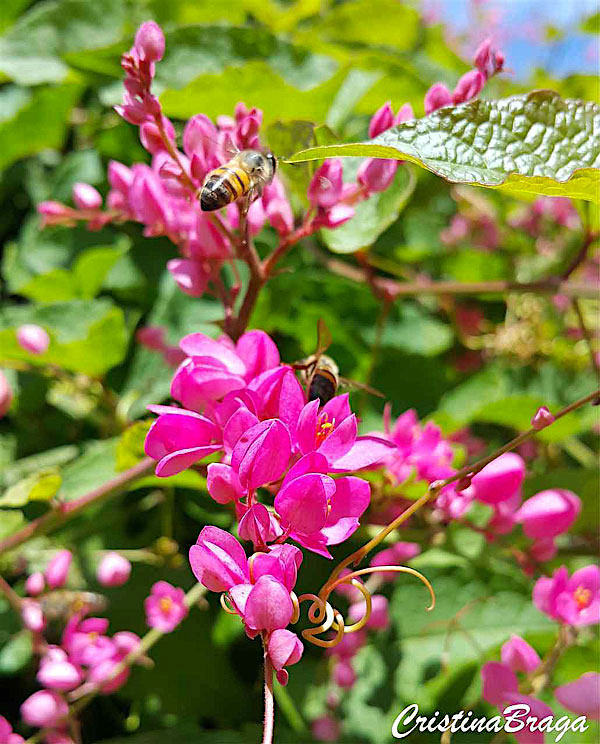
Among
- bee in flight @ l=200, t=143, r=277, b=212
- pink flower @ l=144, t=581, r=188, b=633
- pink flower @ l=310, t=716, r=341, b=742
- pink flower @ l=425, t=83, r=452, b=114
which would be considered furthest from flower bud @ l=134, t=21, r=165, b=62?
pink flower @ l=310, t=716, r=341, b=742

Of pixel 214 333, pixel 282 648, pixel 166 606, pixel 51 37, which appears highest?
pixel 51 37

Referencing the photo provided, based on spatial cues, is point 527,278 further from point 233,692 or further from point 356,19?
point 233,692

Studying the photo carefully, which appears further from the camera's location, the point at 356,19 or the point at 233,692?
the point at 356,19

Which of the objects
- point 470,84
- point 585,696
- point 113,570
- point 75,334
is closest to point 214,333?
point 75,334

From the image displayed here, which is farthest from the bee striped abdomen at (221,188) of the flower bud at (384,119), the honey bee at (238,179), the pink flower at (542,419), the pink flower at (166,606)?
the pink flower at (166,606)

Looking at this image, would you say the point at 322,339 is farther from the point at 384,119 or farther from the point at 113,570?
the point at 113,570

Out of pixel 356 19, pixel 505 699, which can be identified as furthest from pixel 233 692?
pixel 356 19
